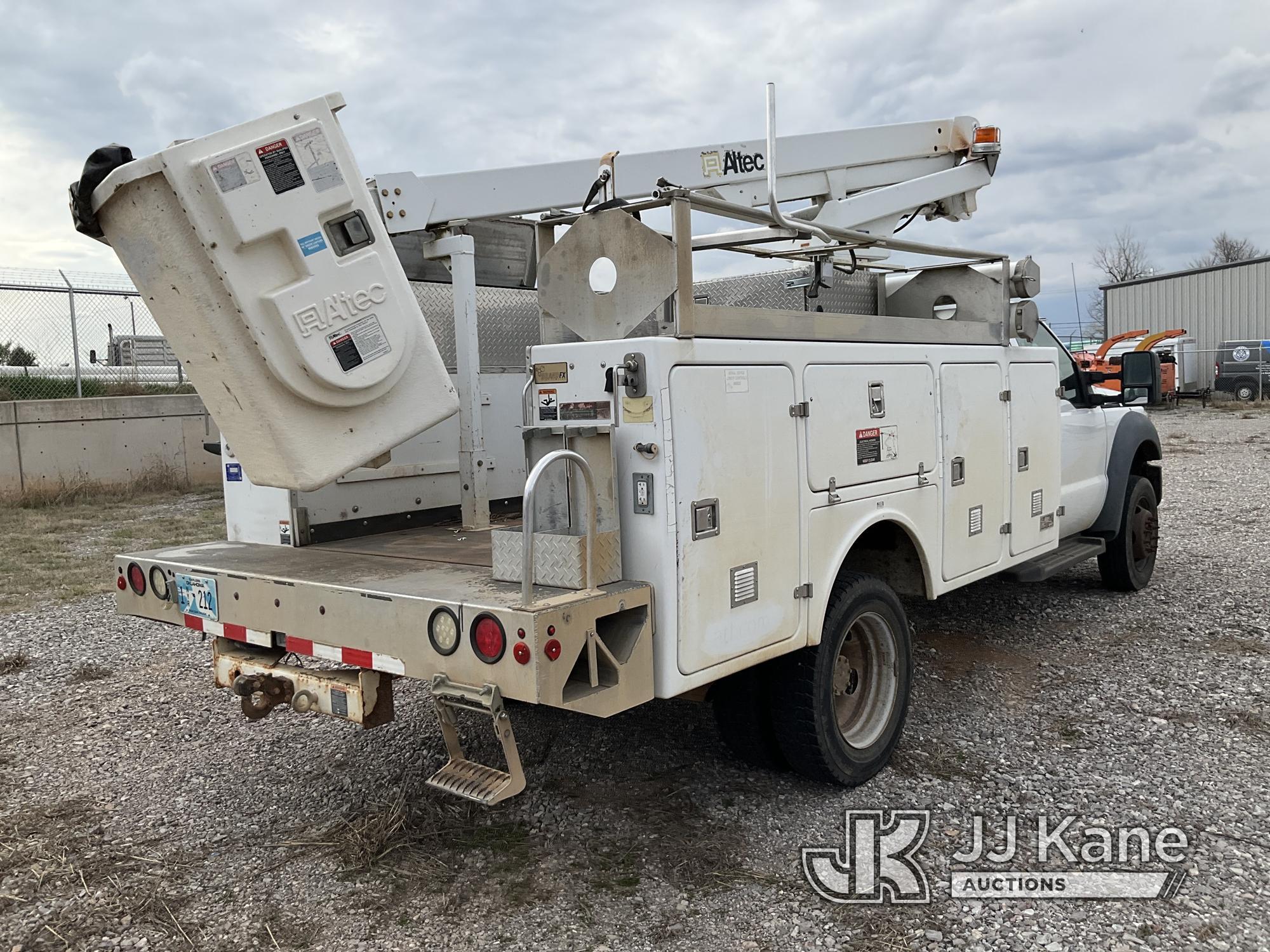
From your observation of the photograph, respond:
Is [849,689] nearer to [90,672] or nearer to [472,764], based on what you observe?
[472,764]

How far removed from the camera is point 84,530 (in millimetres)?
11141

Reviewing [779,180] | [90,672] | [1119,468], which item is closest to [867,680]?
[779,180]

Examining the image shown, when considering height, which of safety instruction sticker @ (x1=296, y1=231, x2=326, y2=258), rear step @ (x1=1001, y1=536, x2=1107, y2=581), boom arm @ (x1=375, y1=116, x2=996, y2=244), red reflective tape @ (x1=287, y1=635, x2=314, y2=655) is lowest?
rear step @ (x1=1001, y1=536, x2=1107, y2=581)

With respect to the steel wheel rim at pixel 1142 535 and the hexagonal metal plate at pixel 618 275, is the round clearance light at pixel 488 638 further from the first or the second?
the steel wheel rim at pixel 1142 535

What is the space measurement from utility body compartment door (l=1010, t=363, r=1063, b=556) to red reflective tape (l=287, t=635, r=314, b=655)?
3.40m

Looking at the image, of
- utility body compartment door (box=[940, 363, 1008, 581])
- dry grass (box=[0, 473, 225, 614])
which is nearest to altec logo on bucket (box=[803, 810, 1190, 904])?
utility body compartment door (box=[940, 363, 1008, 581])

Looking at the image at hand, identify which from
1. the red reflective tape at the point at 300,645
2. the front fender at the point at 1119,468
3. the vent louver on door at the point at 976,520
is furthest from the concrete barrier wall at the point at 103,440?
the vent louver on door at the point at 976,520

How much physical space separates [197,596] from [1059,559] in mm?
4677

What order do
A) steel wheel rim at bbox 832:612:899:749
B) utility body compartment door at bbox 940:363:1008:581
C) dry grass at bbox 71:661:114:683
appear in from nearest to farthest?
steel wheel rim at bbox 832:612:899:749 < utility body compartment door at bbox 940:363:1008:581 < dry grass at bbox 71:661:114:683

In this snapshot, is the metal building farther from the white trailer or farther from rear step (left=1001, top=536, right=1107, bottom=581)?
the white trailer

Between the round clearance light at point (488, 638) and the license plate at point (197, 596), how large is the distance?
1.35 m

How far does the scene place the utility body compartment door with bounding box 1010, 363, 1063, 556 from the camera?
5152 millimetres

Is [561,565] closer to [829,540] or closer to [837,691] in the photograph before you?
[829,540]

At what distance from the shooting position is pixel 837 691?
164 inches
